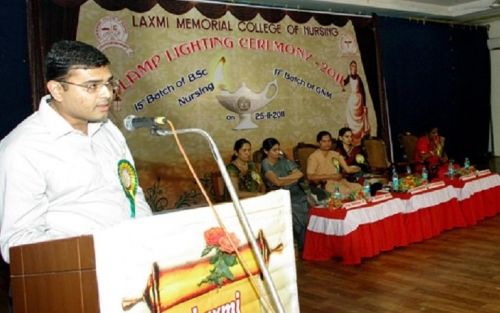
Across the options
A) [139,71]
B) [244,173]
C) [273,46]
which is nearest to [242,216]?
[244,173]

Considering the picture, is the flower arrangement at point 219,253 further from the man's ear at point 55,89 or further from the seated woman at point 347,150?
the seated woman at point 347,150

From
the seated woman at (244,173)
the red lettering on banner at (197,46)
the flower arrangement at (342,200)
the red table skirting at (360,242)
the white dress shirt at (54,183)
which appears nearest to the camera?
the white dress shirt at (54,183)

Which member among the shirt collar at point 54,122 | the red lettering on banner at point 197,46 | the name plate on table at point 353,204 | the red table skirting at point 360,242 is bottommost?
the red table skirting at point 360,242

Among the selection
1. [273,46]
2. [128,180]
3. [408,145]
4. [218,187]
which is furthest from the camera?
[408,145]

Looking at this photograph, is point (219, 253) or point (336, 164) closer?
point (219, 253)

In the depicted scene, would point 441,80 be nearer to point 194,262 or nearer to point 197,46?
point 197,46

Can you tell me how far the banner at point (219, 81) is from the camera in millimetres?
4582

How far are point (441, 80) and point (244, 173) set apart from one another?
492 centimetres

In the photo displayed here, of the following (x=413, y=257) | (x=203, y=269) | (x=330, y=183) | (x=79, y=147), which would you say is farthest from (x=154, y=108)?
(x=203, y=269)

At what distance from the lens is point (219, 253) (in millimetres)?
1136

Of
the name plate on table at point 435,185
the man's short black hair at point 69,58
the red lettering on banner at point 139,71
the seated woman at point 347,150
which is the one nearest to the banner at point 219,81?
the red lettering on banner at point 139,71

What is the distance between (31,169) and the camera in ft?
3.83

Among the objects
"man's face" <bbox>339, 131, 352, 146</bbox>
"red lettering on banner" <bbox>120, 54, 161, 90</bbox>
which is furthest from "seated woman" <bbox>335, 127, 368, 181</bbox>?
"red lettering on banner" <bbox>120, 54, 161, 90</bbox>

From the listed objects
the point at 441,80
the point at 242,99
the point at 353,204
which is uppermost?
the point at 441,80
